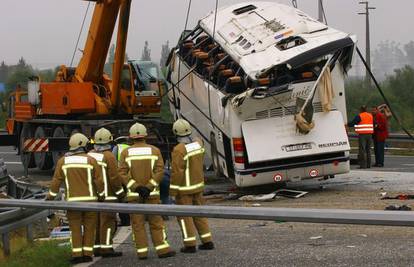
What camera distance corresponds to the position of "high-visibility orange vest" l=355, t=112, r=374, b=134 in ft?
57.3

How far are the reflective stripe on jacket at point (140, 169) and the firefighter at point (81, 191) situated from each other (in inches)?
11.4

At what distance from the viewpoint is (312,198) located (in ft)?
40.2

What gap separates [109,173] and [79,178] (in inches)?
14.4

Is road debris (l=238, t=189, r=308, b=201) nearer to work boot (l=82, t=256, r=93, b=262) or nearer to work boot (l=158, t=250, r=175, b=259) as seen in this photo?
work boot (l=158, t=250, r=175, b=259)

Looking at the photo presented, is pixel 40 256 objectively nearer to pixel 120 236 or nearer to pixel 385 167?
pixel 120 236

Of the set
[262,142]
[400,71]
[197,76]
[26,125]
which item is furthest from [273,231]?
[400,71]

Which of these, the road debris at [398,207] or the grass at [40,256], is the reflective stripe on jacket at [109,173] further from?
the road debris at [398,207]

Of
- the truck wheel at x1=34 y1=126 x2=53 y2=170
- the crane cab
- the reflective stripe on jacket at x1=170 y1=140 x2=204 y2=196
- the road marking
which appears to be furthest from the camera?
the truck wheel at x1=34 y1=126 x2=53 y2=170

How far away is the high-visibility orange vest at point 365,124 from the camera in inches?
688

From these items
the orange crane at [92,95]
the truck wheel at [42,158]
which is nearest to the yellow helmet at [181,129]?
the orange crane at [92,95]

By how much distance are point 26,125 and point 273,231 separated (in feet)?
40.6

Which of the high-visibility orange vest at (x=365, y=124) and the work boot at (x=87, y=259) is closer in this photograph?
the work boot at (x=87, y=259)

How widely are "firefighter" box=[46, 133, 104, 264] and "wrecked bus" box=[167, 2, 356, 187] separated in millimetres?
4580

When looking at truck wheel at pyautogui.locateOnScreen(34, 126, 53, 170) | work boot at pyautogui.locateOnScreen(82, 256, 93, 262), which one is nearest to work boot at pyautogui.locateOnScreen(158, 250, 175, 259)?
work boot at pyautogui.locateOnScreen(82, 256, 93, 262)
